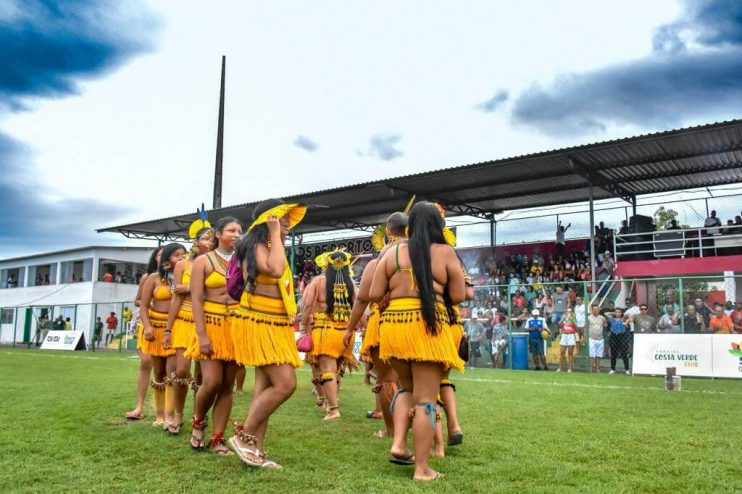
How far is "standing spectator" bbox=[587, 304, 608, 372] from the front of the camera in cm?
1550

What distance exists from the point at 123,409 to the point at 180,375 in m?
1.92

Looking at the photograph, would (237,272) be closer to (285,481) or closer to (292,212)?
(292,212)

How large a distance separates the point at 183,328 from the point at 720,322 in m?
12.4

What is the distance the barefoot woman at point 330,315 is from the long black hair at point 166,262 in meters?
1.79

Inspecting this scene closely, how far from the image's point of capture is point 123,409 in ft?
25.1

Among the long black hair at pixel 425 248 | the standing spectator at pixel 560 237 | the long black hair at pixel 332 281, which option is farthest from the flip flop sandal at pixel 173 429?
the standing spectator at pixel 560 237

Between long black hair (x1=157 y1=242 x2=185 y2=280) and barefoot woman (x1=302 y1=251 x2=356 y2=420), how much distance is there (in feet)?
5.87

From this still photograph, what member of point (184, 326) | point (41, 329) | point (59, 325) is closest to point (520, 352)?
point (184, 326)

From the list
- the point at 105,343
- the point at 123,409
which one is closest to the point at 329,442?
the point at 123,409

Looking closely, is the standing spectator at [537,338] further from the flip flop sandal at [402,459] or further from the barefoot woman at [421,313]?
the flip flop sandal at [402,459]

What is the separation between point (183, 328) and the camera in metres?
6.36

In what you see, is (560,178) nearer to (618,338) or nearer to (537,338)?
(537,338)

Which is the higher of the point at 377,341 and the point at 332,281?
the point at 332,281

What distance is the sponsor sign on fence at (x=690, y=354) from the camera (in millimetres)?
13109
